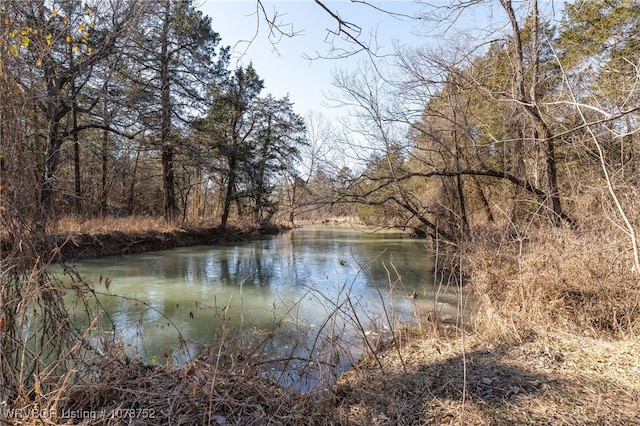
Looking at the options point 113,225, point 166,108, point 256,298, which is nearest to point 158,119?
point 166,108

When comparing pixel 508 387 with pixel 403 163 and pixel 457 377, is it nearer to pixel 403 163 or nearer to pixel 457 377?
pixel 457 377

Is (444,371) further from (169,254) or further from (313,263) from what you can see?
(169,254)

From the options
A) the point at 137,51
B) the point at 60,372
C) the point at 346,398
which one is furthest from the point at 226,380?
the point at 137,51

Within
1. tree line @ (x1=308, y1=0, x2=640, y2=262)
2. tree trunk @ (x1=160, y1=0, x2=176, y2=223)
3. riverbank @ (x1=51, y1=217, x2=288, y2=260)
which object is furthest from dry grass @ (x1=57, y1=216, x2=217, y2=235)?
tree line @ (x1=308, y1=0, x2=640, y2=262)

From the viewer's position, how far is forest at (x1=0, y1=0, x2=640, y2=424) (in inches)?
93.7

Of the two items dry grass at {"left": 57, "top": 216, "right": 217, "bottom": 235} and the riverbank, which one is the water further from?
dry grass at {"left": 57, "top": 216, "right": 217, "bottom": 235}

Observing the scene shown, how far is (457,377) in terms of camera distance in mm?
2703

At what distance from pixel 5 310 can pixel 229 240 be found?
1687 cm

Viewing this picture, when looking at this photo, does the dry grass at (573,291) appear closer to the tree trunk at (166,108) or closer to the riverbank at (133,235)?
the riverbank at (133,235)

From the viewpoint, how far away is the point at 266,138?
22125 millimetres

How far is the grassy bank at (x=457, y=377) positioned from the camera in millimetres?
2109

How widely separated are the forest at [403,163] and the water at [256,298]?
619mm

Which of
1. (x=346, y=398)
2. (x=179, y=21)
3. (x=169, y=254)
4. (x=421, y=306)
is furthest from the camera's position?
(x=179, y=21)

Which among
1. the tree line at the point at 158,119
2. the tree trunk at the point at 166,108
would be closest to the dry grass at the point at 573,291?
the tree line at the point at 158,119
